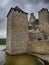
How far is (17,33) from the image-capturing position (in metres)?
15.5

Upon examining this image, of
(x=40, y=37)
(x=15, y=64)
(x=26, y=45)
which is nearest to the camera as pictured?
(x=15, y=64)

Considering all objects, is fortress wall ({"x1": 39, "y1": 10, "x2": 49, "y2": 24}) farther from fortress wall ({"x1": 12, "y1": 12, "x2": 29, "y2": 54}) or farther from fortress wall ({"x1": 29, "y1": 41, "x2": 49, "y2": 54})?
fortress wall ({"x1": 29, "y1": 41, "x2": 49, "y2": 54})

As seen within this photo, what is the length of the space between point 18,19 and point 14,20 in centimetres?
61

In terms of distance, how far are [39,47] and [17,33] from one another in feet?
11.5

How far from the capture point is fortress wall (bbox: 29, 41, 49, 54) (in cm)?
1416

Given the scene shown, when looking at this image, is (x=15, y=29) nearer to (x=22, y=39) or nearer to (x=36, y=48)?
(x=22, y=39)

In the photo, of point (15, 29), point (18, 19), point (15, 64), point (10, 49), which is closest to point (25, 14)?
point (18, 19)

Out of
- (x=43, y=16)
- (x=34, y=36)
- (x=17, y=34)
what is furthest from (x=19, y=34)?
(x=43, y=16)

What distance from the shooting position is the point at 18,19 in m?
15.6

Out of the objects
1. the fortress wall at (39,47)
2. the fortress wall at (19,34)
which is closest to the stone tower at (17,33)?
the fortress wall at (19,34)

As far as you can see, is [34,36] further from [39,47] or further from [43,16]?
[43,16]

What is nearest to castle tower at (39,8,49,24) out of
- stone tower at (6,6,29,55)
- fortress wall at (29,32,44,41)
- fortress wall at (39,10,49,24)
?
fortress wall at (39,10,49,24)

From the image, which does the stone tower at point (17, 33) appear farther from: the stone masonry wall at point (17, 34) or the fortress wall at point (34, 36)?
the fortress wall at point (34, 36)

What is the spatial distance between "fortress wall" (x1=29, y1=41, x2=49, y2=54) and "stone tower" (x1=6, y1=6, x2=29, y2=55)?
Answer: 88 centimetres
